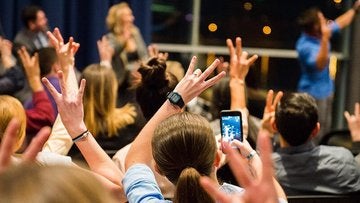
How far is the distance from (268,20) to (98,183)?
22.0ft

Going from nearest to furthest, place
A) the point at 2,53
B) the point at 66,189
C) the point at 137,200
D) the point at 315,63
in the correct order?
the point at 66,189 → the point at 137,200 → the point at 2,53 → the point at 315,63

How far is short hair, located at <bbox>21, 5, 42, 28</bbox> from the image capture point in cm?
622

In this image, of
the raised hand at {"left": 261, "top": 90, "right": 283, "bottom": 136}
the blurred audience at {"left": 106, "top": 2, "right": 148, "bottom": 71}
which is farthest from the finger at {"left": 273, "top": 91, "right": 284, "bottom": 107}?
the blurred audience at {"left": 106, "top": 2, "right": 148, "bottom": 71}

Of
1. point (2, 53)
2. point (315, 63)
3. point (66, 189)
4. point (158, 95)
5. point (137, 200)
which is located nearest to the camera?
point (66, 189)

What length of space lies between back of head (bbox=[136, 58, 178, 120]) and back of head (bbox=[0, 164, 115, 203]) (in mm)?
1962

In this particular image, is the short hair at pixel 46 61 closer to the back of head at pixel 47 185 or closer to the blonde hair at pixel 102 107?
the blonde hair at pixel 102 107

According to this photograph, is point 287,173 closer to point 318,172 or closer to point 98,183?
point 318,172

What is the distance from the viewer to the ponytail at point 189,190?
68.5 inches

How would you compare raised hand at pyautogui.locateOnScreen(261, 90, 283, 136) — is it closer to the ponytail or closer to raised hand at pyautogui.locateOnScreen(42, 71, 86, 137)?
raised hand at pyautogui.locateOnScreen(42, 71, 86, 137)

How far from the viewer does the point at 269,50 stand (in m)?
7.59

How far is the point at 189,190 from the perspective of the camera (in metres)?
1.75

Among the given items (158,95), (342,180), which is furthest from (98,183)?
(342,180)

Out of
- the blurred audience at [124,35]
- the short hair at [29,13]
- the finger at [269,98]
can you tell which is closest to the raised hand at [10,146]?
the finger at [269,98]

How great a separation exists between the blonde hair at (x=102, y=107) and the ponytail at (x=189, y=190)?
1970 mm
